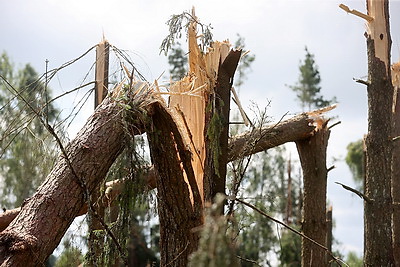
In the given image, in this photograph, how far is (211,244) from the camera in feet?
5.74

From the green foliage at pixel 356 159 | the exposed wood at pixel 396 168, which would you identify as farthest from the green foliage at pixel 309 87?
the exposed wood at pixel 396 168

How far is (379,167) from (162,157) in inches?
128

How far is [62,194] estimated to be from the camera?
175 inches

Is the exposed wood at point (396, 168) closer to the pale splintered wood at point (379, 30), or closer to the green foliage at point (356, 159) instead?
the pale splintered wood at point (379, 30)

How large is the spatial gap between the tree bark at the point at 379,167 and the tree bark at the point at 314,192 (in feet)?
2.26

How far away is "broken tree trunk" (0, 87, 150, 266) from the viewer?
13.5ft

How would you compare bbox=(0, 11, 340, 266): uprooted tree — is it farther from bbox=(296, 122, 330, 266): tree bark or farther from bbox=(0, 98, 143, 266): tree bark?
bbox=(296, 122, 330, 266): tree bark

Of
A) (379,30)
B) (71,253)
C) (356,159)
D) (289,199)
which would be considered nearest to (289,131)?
(379,30)

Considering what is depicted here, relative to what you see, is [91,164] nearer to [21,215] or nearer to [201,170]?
[21,215]

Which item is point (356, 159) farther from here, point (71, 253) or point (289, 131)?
point (71, 253)

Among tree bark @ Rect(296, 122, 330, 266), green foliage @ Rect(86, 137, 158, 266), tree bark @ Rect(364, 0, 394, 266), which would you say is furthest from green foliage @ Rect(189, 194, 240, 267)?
tree bark @ Rect(296, 122, 330, 266)

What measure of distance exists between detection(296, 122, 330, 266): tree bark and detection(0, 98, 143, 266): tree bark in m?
3.77

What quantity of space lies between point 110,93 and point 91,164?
74 cm

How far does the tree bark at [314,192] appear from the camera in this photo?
25.8 feet
